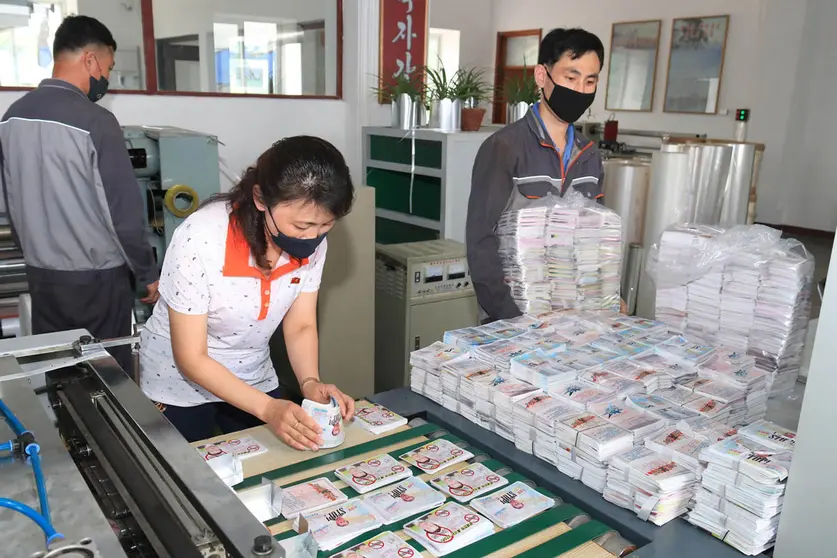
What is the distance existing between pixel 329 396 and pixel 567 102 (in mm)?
1197

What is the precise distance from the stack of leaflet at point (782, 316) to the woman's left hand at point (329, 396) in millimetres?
1022

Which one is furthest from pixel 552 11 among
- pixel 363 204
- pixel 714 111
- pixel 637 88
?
pixel 363 204

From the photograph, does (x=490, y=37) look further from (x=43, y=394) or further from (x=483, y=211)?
(x=43, y=394)

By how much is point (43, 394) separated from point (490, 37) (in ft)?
33.3

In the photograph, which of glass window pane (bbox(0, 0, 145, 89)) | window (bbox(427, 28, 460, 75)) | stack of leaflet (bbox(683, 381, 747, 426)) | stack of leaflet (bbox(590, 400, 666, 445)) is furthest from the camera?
window (bbox(427, 28, 460, 75))

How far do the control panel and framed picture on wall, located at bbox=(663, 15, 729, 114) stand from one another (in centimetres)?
622

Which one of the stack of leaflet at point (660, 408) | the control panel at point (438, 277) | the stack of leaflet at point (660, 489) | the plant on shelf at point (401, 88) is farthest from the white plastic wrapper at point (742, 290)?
the plant on shelf at point (401, 88)

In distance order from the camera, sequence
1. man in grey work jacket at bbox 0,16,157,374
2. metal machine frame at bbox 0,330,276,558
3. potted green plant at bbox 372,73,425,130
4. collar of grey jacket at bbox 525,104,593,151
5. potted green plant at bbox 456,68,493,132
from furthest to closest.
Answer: potted green plant at bbox 372,73,425,130 → potted green plant at bbox 456,68,493,132 → man in grey work jacket at bbox 0,16,157,374 → collar of grey jacket at bbox 525,104,593,151 → metal machine frame at bbox 0,330,276,558

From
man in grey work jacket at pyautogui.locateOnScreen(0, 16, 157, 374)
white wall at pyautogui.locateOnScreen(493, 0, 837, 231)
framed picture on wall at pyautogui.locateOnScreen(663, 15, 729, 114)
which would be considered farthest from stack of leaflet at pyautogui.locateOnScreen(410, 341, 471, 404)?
framed picture on wall at pyautogui.locateOnScreen(663, 15, 729, 114)

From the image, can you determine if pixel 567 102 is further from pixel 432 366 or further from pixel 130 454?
pixel 130 454

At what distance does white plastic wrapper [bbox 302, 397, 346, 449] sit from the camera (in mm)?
1357

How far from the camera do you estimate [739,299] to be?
1720 mm

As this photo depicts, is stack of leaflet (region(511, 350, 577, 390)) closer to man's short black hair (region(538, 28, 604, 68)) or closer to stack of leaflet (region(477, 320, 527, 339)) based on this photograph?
stack of leaflet (region(477, 320, 527, 339))

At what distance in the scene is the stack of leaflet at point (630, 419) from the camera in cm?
131
